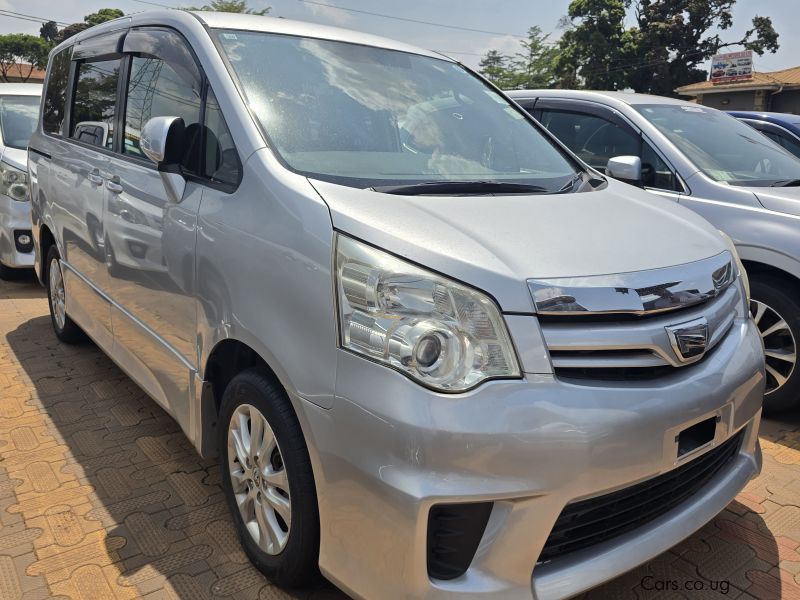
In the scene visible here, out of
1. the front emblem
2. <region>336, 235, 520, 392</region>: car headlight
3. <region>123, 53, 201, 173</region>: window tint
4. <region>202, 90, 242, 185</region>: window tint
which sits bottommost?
the front emblem

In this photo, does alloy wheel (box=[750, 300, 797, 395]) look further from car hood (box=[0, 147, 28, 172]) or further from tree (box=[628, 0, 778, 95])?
tree (box=[628, 0, 778, 95])

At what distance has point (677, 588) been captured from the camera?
91.1 inches

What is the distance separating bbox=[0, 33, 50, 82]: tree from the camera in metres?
51.5

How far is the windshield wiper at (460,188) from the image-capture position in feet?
7.23

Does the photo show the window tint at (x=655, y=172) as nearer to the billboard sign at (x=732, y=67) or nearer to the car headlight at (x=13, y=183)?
the car headlight at (x=13, y=183)

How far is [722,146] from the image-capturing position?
14.7 ft

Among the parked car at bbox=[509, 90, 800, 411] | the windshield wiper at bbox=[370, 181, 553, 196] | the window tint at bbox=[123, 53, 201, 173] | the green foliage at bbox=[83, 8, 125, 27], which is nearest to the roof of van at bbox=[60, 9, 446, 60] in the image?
the window tint at bbox=[123, 53, 201, 173]

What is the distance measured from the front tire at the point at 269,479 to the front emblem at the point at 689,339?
109 cm

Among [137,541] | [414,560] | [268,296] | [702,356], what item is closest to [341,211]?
[268,296]

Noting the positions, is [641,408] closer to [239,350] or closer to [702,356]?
[702,356]

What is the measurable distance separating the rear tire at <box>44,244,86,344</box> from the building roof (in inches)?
1294

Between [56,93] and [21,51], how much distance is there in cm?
5716

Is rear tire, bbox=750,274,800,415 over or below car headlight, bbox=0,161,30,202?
below

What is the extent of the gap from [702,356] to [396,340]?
3.17ft
